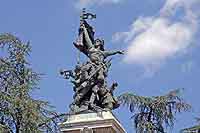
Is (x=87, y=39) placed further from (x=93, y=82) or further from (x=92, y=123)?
(x=92, y=123)

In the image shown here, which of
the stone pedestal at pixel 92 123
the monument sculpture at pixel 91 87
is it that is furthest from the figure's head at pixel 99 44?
the stone pedestal at pixel 92 123

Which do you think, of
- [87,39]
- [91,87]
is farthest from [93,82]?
[87,39]

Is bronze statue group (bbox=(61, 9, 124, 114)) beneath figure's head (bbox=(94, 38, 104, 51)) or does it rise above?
beneath

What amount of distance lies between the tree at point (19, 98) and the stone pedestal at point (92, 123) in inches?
153

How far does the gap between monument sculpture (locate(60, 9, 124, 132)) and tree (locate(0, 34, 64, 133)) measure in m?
3.66

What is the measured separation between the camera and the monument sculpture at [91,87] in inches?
674

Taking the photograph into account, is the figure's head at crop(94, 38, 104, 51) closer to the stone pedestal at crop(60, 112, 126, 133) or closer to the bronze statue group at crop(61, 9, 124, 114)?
the bronze statue group at crop(61, 9, 124, 114)

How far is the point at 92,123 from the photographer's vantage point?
55.6ft

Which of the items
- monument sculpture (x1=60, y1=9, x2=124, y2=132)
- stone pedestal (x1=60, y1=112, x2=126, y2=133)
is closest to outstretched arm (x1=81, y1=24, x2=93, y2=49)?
monument sculpture (x1=60, y1=9, x2=124, y2=132)

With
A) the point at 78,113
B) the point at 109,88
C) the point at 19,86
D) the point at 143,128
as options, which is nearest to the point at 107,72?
the point at 109,88

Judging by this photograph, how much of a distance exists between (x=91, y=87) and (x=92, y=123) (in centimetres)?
130

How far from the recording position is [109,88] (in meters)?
18.0

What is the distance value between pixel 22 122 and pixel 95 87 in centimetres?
462

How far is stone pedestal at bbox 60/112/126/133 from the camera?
55.4 feet
